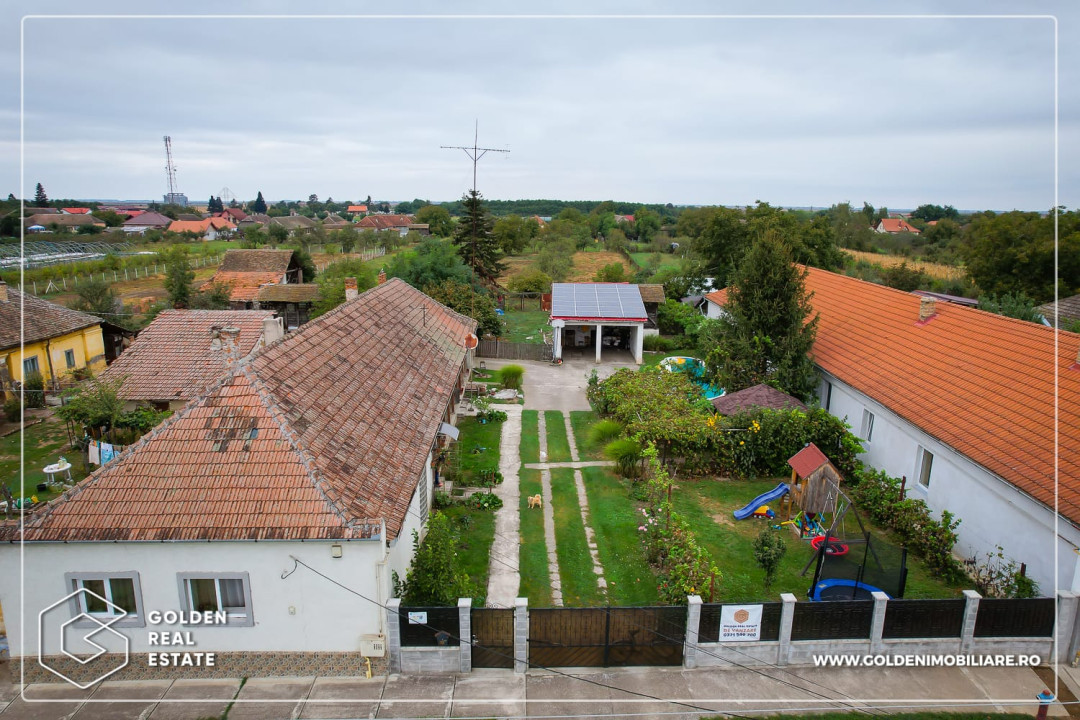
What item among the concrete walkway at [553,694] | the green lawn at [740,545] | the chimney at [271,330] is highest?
the chimney at [271,330]

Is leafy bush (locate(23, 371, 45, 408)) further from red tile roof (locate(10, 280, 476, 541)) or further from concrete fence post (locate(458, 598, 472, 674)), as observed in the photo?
concrete fence post (locate(458, 598, 472, 674))

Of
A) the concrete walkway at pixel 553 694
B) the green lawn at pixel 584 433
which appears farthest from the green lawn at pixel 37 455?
the green lawn at pixel 584 433

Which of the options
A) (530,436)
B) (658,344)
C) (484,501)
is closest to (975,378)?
(530,436)

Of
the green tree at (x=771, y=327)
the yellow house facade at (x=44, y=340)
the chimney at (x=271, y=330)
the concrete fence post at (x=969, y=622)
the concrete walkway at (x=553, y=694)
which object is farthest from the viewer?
the yellow house facade at (x=44, y=340)

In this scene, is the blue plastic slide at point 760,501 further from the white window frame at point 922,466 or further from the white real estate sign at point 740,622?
the white real estate sign at point 740,622

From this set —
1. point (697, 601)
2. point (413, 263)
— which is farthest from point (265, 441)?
point (413, 263)

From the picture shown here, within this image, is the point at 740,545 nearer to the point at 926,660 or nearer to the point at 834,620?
the point at 834,620

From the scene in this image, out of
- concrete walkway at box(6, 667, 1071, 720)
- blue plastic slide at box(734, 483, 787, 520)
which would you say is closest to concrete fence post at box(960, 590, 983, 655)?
concrete walkway at box(6, 667, 1071, 720)
